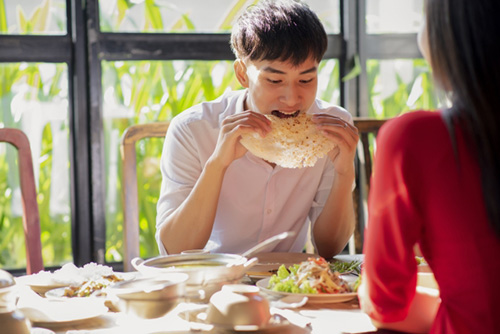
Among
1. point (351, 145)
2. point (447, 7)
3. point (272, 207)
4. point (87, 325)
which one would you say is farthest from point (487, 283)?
point (272, 207)

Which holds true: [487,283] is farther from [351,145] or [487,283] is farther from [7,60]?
[7,60]

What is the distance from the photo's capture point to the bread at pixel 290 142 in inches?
83.4

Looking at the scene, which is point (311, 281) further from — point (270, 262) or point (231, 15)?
point (231, 15)

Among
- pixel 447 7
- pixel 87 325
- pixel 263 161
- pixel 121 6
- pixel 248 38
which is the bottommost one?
pixel 87 325

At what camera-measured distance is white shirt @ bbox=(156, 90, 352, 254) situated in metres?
2.34

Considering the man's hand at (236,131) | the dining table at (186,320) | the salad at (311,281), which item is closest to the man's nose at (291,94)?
the man's hand at (236,131)

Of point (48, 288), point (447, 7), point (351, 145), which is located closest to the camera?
point (447, 7)

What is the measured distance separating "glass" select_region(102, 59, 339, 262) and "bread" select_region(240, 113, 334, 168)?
4.62 feet

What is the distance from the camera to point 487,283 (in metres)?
1.00

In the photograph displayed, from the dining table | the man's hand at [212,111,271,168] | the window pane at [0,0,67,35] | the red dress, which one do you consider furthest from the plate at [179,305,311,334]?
the window pane at [0,0,67,35]

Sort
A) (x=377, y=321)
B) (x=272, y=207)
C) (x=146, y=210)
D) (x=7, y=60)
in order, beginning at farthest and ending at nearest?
(x=146, y=210), (x=7, y=60), (x=272, y=207), (x=377, y=321)

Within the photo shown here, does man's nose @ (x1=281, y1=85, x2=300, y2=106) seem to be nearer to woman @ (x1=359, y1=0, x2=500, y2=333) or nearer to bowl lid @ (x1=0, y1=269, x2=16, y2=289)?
woman @ (x1=359, y1=0, x2=500, y2=333)

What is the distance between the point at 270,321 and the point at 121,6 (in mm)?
2495

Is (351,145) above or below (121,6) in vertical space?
below
